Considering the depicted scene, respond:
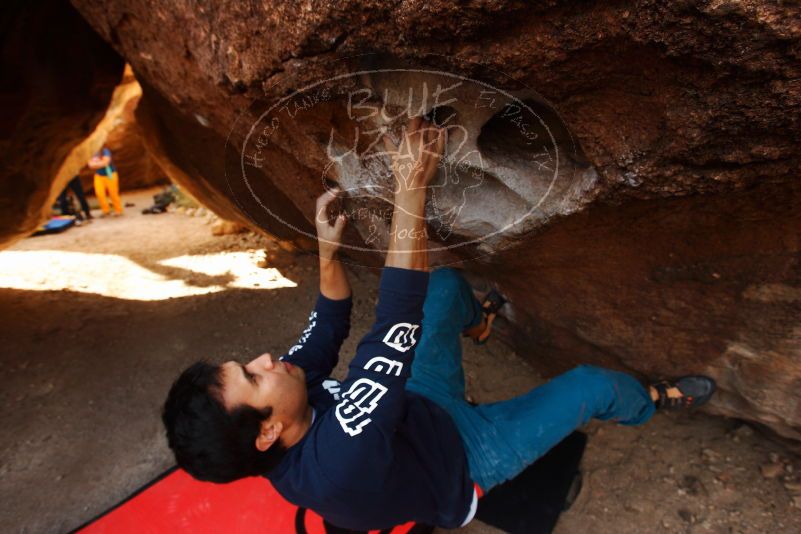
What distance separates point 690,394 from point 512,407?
694mm

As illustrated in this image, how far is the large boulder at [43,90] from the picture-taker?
91.4 inches

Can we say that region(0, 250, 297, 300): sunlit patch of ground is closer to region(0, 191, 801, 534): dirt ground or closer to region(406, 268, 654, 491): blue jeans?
region(0, 191, 801, 534): dirt ground

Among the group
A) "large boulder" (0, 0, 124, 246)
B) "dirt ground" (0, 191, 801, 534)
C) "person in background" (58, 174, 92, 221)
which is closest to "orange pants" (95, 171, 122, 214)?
"person in background" (58, 174, 92, 221)

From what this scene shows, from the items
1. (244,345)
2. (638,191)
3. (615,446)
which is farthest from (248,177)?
(615,446)

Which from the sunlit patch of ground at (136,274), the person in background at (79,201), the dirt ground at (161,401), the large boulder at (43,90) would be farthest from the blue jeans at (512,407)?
the person in background at (79,201)

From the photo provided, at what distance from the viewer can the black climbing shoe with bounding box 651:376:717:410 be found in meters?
1.78

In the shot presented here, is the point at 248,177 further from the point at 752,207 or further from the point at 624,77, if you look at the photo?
the point at 752,207

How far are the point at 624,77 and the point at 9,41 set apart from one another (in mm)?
2637

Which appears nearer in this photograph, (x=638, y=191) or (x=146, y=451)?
(x=638, y=191)

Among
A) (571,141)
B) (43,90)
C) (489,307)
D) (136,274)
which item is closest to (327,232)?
(571,141)

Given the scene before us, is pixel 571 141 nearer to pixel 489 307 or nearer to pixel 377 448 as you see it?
pixel 377 448

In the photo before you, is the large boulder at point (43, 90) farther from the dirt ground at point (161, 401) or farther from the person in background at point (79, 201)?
the person in background at point (79, 201)

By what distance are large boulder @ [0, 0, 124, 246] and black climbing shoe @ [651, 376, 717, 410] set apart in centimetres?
308

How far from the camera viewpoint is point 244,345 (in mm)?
2805
